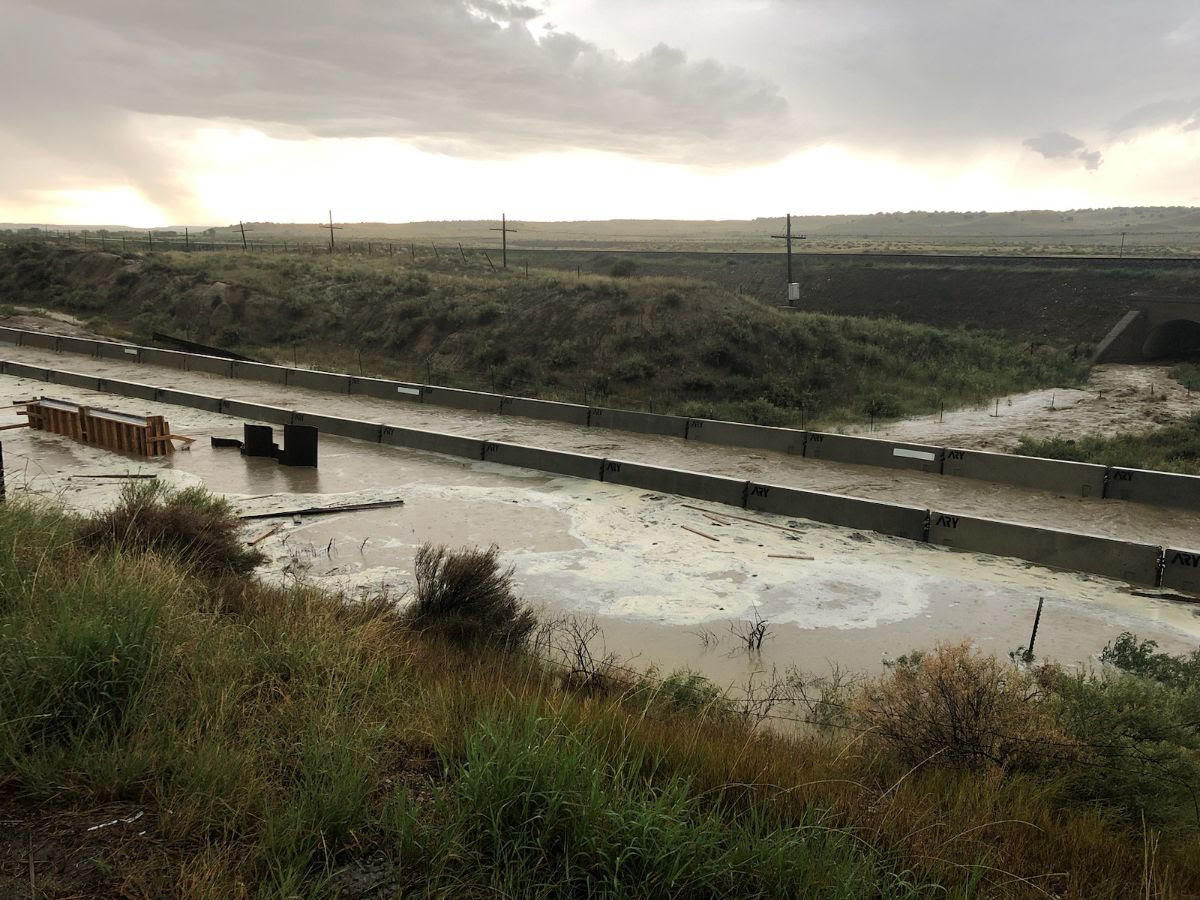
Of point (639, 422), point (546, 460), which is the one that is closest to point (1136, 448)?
point (639, 422)

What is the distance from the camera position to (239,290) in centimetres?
3881

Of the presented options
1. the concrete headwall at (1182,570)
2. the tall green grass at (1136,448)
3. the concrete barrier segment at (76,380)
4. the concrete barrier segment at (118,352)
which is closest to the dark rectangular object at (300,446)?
the concrete barrier segment at (76,380)

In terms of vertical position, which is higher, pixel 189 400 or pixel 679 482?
pixel 189 400

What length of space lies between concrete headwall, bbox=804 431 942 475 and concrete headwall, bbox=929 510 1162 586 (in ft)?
15.5

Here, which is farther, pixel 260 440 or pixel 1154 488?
pixel 260 440

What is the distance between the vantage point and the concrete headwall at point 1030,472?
15.9 meters

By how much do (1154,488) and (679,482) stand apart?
29.0ft

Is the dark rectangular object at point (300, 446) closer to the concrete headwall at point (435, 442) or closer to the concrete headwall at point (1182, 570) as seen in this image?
the concrete headwall at point (435, 442)

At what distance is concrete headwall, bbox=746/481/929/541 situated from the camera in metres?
13.2

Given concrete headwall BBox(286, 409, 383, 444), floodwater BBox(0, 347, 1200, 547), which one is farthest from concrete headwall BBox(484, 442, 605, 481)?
concrete headwall BBox(286, 409, 383, 444)

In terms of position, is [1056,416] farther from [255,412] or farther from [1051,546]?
[255,412]

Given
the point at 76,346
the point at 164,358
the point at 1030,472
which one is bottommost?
the point at 1030,472

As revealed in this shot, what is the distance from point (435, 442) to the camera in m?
17.9

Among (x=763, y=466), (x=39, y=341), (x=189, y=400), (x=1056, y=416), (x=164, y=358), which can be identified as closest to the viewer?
(x=763, y=466)
